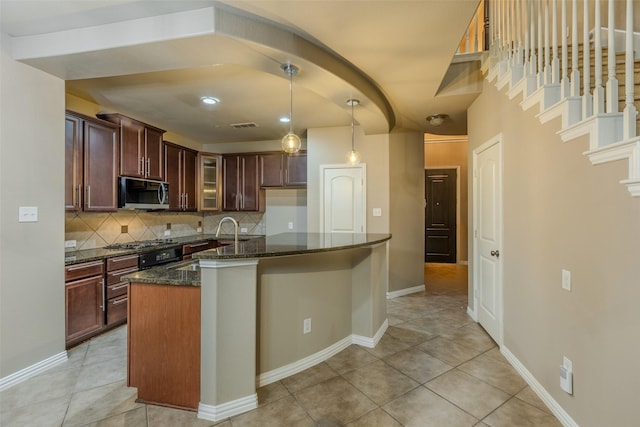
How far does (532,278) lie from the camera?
233 cm

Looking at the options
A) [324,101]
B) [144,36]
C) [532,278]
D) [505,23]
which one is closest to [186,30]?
[144,36]

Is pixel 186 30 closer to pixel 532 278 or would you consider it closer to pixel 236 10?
pixel 236 10

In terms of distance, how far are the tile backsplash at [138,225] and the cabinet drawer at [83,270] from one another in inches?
23.8

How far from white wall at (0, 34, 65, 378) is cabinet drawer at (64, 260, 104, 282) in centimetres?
14

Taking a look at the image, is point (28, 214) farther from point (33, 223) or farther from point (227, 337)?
point (227, 337)

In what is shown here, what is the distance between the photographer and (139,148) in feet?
12.8

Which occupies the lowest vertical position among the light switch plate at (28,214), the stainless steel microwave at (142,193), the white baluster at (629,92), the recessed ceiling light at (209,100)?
the light switch plate at (28,214)

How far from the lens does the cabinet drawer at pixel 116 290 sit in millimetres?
3303

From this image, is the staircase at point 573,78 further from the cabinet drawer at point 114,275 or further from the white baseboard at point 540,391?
the cabinet drawer at point 114,275

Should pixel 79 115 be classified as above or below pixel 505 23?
below

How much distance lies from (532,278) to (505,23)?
7.43ft

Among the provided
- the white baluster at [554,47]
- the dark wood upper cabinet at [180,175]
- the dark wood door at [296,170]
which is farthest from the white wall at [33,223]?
the white baluster at [554,47]

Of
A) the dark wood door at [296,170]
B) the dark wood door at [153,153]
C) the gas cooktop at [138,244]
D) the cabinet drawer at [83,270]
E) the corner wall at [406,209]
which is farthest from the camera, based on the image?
the dark wood door at [296,170]

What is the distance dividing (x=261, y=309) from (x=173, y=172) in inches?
124
